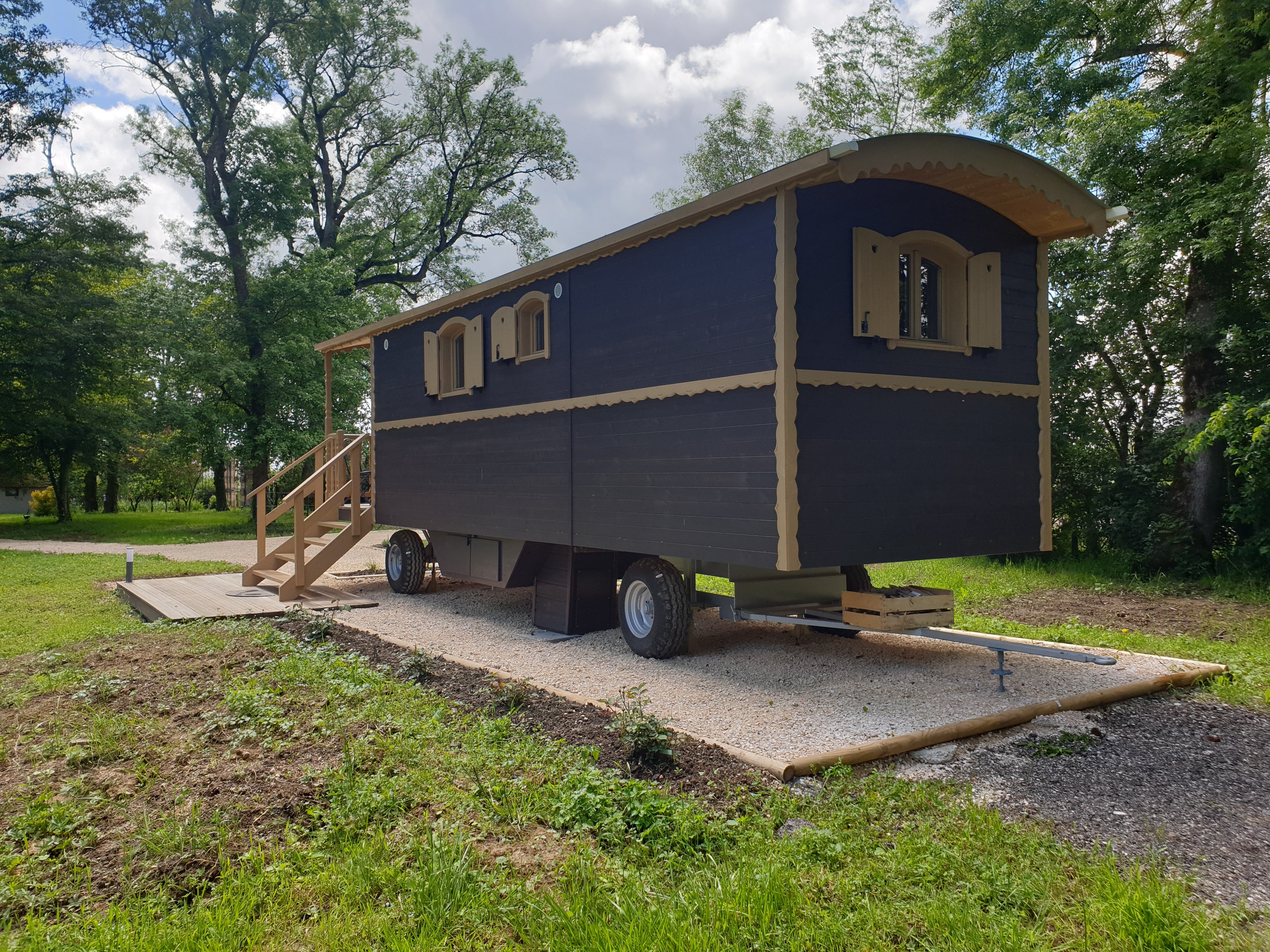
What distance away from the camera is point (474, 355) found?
955 centimetres

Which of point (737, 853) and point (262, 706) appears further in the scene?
point (262, 706)

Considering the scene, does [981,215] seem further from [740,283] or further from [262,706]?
[262,706]

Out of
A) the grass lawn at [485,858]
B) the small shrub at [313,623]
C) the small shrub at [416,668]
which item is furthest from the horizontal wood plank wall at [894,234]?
the small shrub at [313,623]

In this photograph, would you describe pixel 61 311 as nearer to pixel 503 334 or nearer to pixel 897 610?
pixel 503 334

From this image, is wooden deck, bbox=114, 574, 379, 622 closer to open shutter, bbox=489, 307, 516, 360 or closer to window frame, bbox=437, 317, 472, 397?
window frame, bbox=437, 317, 472, 397

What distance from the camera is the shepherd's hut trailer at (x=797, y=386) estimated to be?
5789 mm

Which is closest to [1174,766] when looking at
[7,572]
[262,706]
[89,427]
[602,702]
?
[602,702]

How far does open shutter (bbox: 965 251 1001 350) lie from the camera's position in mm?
6645

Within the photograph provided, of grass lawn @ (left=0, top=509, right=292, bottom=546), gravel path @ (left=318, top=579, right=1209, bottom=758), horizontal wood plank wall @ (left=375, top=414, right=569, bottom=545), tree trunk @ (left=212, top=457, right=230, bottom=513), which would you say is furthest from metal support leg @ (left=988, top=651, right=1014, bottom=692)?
tree trunk @ (left=212, top=457, right=230, bottom=513)

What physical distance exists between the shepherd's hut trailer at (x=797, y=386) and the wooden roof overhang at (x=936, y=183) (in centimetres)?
2

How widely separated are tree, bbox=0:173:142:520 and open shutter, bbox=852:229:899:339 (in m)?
21.6

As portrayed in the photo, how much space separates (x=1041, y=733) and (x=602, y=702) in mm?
2644

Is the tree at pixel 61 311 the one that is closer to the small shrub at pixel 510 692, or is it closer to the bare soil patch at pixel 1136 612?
the small shrub at pixel 510 692

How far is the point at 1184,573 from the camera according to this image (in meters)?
11.1
